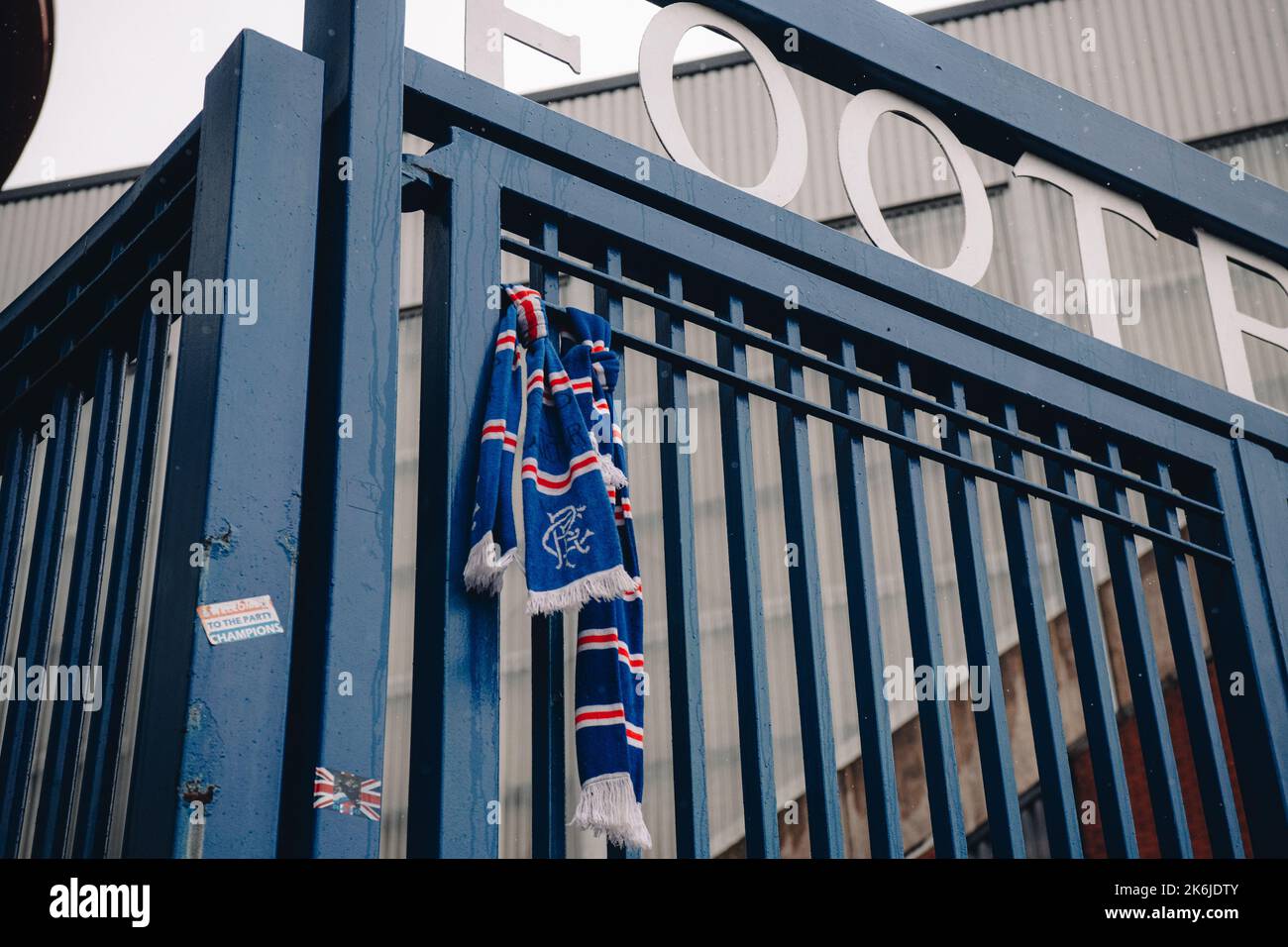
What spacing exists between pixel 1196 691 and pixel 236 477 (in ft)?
8.56

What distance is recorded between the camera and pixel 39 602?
3.49 meters

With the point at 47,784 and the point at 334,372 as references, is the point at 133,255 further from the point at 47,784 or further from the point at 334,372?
the point at 47,784

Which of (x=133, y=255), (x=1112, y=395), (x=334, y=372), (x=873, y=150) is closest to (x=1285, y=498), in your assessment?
(x=1112, y=395)

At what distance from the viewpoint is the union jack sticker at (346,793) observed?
2402 millimetres

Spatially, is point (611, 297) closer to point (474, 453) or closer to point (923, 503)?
point (474, 453)

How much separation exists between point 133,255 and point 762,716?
1880 mm

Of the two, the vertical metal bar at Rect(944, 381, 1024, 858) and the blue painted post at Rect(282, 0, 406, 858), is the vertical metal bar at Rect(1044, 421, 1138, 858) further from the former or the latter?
the blue painted post at Rect(282, 0, 406, 858)

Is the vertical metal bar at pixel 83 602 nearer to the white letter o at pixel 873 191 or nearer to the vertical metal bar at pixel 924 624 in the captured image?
the vertical metal bar at pixel 924 624

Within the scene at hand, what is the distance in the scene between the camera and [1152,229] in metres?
4.25

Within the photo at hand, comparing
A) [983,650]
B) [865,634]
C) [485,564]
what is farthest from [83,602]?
[983,650]

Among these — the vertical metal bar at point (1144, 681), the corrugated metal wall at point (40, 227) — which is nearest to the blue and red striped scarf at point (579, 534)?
the vertical metal bar at point (1144, 681)

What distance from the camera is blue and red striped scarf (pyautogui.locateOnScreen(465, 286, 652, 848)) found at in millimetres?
2691

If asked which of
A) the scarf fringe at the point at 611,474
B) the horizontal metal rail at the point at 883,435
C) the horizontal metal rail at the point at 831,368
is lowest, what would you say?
the scarf fringe at the point at 611,474

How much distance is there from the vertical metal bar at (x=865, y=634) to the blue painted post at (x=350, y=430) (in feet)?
3.67
